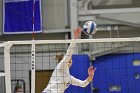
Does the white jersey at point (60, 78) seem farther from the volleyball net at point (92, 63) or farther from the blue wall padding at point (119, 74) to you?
the blue wall padding at point (119, 74)

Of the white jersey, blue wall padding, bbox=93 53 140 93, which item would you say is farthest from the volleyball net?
the white jersey

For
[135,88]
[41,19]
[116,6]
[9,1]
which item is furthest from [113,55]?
[9,1]

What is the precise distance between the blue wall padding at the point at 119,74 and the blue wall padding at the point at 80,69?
0.71ft

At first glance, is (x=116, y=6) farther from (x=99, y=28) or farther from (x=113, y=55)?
(x=113, y=55)

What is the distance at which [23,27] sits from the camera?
7.19m

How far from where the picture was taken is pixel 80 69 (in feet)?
20.6

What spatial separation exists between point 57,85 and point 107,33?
3149mm

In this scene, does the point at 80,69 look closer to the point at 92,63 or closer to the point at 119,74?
the point at 92,63

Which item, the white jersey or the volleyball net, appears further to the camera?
the volleyball net

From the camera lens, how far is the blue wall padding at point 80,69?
247 inches

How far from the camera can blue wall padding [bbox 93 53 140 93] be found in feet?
20.5

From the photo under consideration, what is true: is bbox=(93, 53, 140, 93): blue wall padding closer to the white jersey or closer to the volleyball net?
the volleyball net

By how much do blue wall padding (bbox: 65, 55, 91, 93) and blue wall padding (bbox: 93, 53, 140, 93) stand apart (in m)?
0.22

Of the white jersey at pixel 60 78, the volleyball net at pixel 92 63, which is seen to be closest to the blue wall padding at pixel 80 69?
the volleyball net at pixel 92 63
